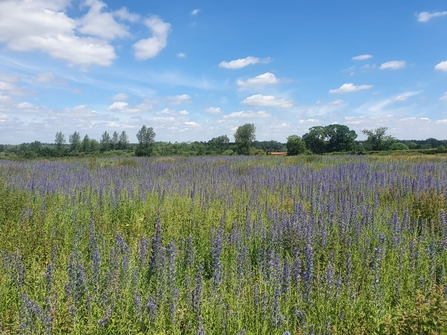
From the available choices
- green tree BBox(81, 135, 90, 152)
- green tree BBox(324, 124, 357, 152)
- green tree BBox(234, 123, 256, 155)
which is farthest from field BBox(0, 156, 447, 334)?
green tree BBox(81, 135, 90, 152)

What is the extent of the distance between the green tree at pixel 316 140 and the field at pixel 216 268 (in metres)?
82.1

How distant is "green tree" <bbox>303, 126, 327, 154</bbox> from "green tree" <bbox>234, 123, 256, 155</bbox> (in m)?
28.3

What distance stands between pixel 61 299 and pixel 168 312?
1.28 meters

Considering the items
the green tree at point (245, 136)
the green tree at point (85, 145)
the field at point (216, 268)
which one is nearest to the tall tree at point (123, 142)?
the green tree at point (85, 145)

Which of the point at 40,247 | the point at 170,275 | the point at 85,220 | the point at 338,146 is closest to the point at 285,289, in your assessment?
the point at 170,275

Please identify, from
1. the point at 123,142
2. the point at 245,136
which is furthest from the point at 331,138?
the point at 123,142

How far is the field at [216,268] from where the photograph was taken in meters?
2.44

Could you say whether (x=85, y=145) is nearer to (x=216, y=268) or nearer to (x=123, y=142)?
(x=123, y=142)

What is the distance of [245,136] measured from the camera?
65062 mm

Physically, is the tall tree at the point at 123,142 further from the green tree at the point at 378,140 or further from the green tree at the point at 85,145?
the green tree at the point at 378,140

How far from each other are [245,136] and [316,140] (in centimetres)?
3125

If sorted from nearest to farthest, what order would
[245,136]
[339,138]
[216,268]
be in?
1. [216,268]
2. [245,136]
3. [339,138]

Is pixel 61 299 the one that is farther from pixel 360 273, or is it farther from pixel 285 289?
pixel 360 273

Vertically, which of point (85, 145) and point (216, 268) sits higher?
point (85, 145)
